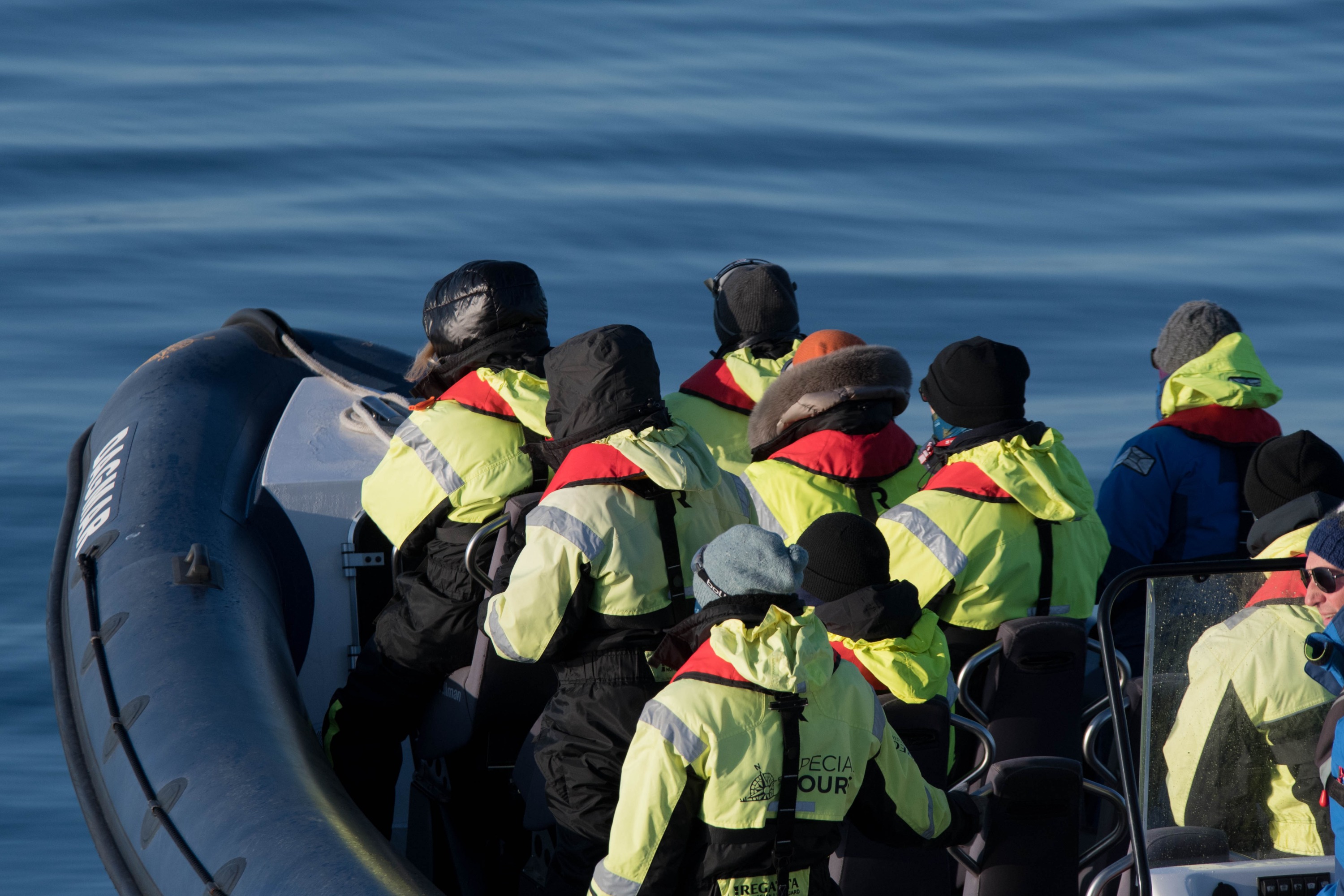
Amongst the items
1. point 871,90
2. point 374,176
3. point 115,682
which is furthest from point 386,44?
point 115,682

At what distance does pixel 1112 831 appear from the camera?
328 cm

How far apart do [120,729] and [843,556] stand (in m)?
1.73

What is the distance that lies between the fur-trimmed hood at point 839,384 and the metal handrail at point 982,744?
826mm

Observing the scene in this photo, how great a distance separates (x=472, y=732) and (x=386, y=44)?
14.7m

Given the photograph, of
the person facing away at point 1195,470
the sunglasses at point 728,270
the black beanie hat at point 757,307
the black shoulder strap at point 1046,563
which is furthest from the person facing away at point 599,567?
the sunglasses at point 728,270

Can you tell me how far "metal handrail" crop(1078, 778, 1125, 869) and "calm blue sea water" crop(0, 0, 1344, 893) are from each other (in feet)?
15.5

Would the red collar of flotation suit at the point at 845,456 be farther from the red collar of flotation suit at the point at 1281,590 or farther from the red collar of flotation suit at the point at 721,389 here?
the red collar of flotation suit at the point at 1281,590

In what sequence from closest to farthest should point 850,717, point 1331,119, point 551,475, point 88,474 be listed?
point 850,717 → point 551,475 → point 88,474 → point 1331,119

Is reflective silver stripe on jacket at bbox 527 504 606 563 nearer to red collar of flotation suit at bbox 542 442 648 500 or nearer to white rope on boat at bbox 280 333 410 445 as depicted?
red collar of flotation suit at bbox 542 442 648 500

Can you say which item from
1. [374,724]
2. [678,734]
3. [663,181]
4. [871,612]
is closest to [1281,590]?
[871,612]

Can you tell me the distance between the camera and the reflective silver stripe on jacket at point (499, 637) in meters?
3.10

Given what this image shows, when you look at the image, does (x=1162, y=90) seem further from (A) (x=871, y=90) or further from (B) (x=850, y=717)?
(B) (x=850, y=717)

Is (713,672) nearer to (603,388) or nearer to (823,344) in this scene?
(603,388)

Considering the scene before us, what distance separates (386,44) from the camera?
1741cm
